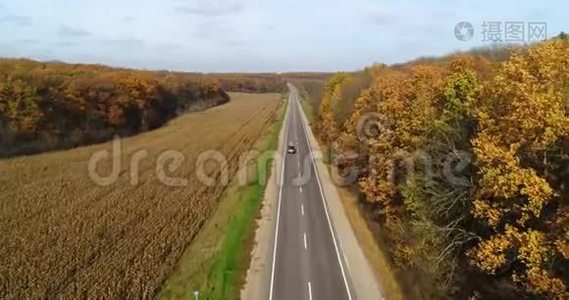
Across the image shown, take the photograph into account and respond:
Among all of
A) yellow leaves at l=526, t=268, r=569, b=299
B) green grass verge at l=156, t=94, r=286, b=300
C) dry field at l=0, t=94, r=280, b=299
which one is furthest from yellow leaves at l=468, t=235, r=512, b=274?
dry field at l=0, t=94, r=280, b=299

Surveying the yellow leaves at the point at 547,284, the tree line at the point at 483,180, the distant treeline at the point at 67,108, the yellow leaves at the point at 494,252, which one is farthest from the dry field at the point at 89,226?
the yellow leaves at the point at 547,284

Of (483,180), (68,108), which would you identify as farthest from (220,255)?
(68,108)

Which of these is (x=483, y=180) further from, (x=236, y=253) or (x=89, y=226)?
(x=89, y=226)

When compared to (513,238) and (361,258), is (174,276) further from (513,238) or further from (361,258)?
(513,238)

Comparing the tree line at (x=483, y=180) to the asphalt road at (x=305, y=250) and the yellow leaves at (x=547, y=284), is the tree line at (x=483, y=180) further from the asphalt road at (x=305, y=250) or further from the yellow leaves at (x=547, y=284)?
the asphalt road at (x=305, y=250)

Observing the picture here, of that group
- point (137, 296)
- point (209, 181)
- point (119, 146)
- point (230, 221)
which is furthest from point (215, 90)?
point (137, 296)

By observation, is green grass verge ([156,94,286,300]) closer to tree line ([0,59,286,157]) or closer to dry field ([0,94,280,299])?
dry field ([0,94,280,299])
